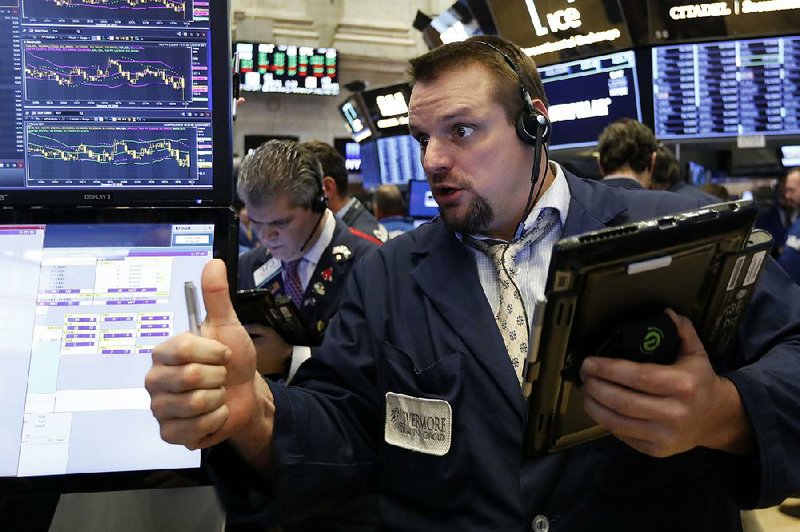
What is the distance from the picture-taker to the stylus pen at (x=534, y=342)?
93 cm

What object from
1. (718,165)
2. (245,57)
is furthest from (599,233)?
(245,57)

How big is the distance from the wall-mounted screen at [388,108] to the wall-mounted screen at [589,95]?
2.40 m

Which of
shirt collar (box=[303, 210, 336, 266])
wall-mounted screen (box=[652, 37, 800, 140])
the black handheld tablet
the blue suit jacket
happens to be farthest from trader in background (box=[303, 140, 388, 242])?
the black handheld tablet

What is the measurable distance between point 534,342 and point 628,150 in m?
2.64

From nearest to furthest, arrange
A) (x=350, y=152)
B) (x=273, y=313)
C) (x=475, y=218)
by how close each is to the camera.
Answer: (x=475, y=218) → (x=273, y=313) → (x=350, y=152)

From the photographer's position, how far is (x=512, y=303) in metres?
1.50

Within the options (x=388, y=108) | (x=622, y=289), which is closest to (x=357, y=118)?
(x=388, y=108)

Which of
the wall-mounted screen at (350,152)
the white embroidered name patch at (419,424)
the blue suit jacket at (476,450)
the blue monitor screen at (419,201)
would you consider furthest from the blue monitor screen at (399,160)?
the white embroidered name patch at (419,424)

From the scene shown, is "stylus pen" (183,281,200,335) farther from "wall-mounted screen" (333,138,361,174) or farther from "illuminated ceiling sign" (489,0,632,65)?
"wall-mounted screen" (333,138,361,174)

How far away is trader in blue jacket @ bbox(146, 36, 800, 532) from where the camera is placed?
1.01 metres

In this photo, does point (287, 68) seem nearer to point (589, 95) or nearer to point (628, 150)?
point (589, 95)

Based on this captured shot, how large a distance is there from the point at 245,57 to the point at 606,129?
311 inches

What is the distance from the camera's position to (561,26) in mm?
3662

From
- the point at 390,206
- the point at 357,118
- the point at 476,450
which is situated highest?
the point at 357,118
